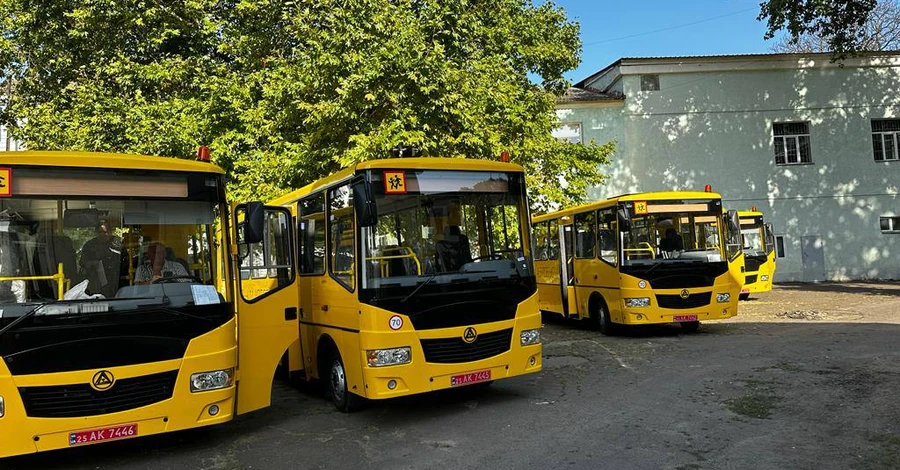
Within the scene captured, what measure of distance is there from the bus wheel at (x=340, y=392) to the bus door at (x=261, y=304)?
0.72 metres

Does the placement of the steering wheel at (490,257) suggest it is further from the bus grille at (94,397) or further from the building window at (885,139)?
the building window at (885,139)

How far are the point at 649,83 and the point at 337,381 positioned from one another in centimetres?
2283

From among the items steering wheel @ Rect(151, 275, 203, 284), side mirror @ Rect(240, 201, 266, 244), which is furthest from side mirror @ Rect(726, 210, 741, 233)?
steering wheel @ Rect(151, 275, 203, 284)

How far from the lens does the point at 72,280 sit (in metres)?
5.15

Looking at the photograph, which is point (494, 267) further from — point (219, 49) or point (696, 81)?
point (696, 81)

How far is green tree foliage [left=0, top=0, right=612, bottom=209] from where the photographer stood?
1177cm

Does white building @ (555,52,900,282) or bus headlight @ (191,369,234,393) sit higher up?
white building @ (555,52,900,282)

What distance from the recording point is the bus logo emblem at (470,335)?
21.8ft

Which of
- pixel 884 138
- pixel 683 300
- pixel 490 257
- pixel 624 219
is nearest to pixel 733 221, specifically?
pixel 683 300

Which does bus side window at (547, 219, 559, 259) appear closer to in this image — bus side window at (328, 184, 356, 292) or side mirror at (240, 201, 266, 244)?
bus side window at (328, 184, 356, 292)

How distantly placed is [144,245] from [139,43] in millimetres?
12851

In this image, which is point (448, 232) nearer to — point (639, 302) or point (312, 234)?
point (312, 234)

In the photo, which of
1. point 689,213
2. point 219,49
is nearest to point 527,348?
point 689,213

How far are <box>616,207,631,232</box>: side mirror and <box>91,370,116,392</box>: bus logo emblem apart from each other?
8.88 metres
